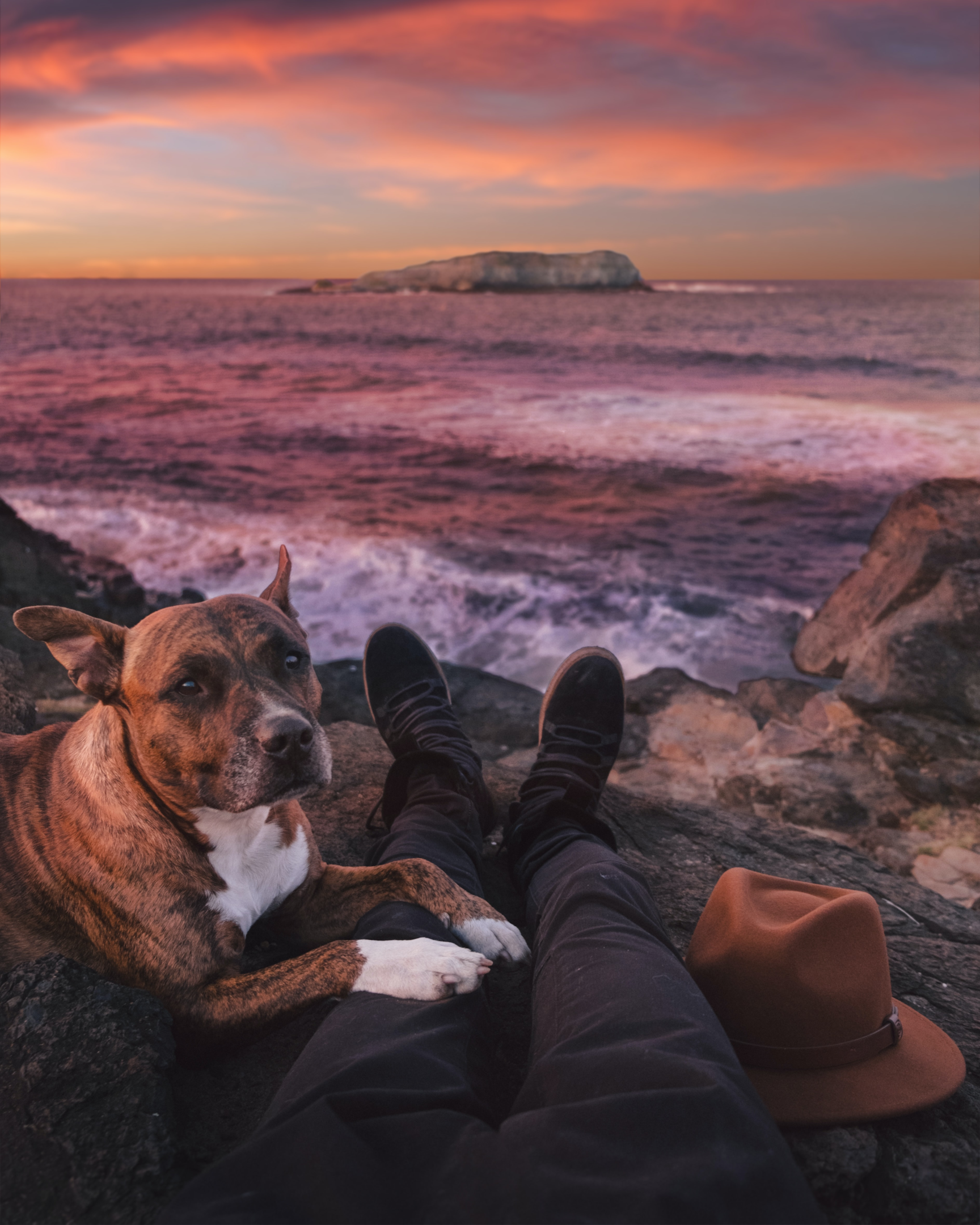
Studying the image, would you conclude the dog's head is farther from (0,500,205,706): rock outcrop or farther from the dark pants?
(0,500,205,706): rock outcrop

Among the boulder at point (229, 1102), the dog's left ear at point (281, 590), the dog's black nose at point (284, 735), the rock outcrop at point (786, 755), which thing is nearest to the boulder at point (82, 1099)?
the boulder at point (229, 1102)

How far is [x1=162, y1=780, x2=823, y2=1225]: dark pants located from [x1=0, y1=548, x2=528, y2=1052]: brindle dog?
0.31m

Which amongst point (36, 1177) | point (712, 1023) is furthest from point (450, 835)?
point (36, 1177)

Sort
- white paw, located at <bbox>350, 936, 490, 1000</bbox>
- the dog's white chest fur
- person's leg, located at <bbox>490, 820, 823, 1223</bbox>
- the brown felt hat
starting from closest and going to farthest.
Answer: person's leg, located at <bbox>490, 820, 823, 1223</bbox>, the brown felt hat, white paw, located at <bbox>350, 936, 490, 1000</bbox>, the dog's white chest fur

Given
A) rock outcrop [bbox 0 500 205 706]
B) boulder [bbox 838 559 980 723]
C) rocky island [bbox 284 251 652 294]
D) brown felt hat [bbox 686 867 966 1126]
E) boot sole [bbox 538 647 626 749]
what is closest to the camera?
brown felt hat [bbox 686 867 966 1126]

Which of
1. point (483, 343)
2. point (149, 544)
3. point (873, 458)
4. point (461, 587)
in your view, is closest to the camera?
point (461, 587)

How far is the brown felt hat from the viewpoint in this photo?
2.03 metres

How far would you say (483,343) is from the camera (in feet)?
147

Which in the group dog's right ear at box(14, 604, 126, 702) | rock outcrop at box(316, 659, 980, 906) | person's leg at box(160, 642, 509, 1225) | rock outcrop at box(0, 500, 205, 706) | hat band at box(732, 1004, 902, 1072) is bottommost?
rock outcrop at box(316, 659, 980, 906)

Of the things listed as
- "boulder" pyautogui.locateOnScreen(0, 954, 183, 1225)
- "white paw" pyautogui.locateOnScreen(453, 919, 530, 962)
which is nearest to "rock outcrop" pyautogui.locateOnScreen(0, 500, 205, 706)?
Answer: "boulder" pyautogui.locateOnScreen(0, 954, 183, 1225)

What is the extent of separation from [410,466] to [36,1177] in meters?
17.8

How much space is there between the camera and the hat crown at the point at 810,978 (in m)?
2.03

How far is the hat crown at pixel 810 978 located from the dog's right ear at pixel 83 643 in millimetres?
2219

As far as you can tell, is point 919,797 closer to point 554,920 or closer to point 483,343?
point 554,920
